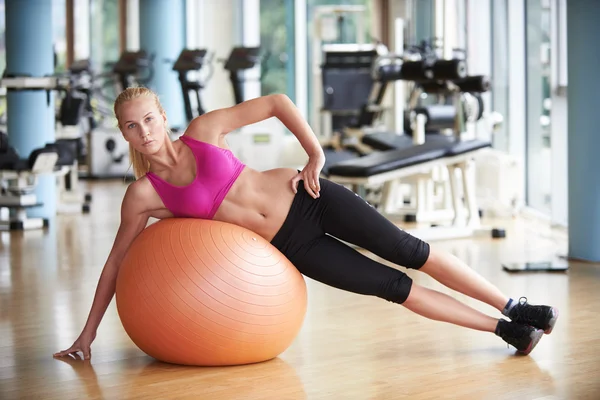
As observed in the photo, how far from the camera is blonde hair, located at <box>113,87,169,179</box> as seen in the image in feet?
8.89

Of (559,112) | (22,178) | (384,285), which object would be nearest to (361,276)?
(384,285)

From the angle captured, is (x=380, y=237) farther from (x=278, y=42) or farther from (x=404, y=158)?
(x=278, y=42)

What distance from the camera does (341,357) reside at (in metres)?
2.95

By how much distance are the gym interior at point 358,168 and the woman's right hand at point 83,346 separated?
25 mm

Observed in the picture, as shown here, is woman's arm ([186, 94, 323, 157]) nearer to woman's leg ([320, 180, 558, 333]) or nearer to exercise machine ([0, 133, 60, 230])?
woman's leg ([320, 180, 558, 333])

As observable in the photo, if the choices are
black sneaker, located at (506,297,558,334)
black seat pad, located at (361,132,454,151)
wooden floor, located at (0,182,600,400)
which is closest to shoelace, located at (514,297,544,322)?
black sneaker, located at (506,297,558,334)

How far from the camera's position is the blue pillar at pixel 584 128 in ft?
15.2

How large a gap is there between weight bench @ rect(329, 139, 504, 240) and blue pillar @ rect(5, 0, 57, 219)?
8.10ft

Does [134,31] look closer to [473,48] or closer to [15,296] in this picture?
[473,48]

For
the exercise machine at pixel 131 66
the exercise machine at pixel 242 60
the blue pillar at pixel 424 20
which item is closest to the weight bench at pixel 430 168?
the blue pillar at pixel 424 20

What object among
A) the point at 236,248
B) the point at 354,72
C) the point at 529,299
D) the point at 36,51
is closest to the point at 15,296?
the point at 236,248

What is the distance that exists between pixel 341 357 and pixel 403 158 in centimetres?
266

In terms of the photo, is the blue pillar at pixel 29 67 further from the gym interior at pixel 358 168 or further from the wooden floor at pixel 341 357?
the wooden floor at pixel 341 357

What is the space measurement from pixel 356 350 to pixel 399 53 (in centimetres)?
465
